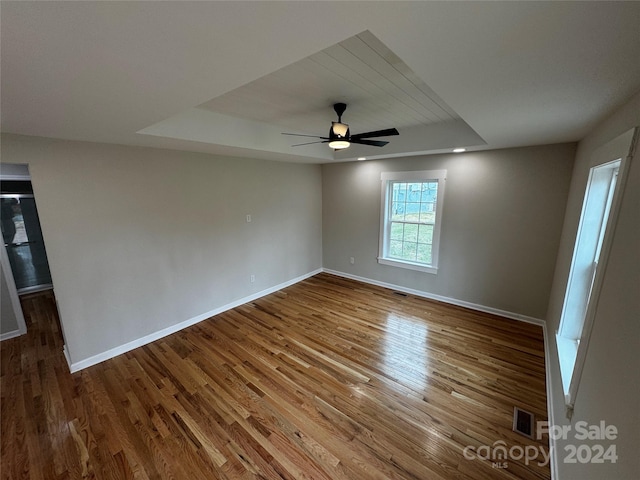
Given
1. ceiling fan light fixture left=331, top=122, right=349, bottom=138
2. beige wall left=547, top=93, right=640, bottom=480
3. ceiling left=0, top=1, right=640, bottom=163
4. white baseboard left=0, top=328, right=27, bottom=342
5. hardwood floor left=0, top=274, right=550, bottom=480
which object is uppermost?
ceiling fan light fixture left=331, top=122, right=349, bottom=138

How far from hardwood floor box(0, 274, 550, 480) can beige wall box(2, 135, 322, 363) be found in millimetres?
455

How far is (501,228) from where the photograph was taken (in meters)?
3.44

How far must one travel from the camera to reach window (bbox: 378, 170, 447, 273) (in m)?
3.97

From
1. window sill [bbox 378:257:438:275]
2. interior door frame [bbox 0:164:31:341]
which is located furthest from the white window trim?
interior door frame [bbox 0:164:31:341]

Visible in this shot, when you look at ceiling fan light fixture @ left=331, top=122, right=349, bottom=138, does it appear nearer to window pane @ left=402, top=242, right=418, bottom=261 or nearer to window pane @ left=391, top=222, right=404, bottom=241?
window pane @ left=391, top=222, right=404, bottom=241

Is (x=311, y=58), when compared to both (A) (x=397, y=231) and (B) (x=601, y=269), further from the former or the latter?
(A) (x=397, y=231)

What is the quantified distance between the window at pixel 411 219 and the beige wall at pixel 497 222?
0.12m

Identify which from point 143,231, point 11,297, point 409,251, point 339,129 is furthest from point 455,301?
point 11,297

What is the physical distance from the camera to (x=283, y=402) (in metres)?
2.21

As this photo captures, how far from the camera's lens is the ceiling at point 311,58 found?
75 centimetres

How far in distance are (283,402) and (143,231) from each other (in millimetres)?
2396

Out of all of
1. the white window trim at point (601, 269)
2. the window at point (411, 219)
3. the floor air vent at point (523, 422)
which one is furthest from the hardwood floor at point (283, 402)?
the window at point (411, 219)

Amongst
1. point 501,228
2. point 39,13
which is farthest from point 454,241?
point 39,13

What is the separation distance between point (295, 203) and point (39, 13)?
4096mm
